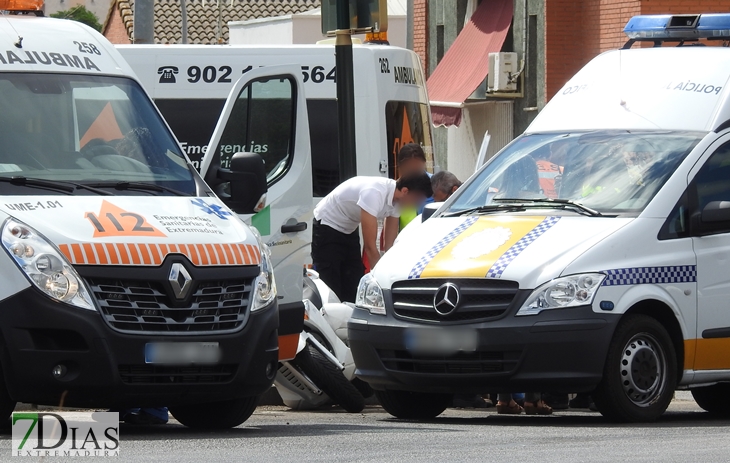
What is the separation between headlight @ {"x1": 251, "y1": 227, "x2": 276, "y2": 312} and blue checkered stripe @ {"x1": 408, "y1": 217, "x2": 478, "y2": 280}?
1.09 m

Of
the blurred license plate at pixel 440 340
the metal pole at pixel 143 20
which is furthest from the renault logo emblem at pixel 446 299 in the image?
the metal pole at pixel 143 20

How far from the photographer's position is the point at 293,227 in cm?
1048

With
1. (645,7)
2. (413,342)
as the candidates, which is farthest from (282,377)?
(645,7)

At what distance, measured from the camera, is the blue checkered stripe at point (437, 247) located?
9414mm

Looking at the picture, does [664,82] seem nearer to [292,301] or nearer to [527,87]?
[292,301]

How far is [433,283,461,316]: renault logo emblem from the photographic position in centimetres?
915

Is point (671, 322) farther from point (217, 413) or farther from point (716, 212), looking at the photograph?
point (217, 413)

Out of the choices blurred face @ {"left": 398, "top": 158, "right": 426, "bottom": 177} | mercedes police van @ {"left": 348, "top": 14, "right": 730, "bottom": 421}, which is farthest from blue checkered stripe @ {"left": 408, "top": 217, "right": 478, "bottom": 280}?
blurred face @ {"left": 398, "top": 158, "right": 426, "bottom": 177}

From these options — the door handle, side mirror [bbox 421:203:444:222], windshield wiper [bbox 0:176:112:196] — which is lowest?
the door handle

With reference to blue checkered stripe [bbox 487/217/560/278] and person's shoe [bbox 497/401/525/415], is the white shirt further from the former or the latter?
blue checkered stripe [bbox 487/217/560/278]

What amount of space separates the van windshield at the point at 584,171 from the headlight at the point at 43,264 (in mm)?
3314

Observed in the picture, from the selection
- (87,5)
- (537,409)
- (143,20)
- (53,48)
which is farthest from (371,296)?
(87,5)

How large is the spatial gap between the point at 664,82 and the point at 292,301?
286 centimetres

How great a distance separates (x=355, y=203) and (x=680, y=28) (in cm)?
321
